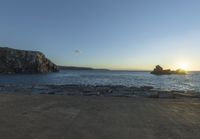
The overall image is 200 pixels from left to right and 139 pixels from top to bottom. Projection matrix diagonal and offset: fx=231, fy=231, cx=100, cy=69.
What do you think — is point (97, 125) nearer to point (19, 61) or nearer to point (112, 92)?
point (112, 92)

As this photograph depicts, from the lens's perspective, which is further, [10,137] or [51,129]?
[51,129]

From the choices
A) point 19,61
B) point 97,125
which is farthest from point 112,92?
point 19,61

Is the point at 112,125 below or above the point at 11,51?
below

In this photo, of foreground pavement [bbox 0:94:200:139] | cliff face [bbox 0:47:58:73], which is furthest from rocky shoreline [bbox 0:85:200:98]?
cliff face [bbox 0:47:58:73]

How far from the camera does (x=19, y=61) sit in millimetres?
164000

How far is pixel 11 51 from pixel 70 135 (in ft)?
566

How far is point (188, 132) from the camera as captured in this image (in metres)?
8.00

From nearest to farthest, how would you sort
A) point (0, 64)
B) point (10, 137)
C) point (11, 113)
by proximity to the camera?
point (10, 137) → point (11, 113) → point (0, 64)

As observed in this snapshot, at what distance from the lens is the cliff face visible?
518ft

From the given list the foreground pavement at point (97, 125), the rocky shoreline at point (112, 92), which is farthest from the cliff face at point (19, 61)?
the foreground pavement at point (97, 125)

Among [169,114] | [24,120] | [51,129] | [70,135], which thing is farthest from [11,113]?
[169,114]

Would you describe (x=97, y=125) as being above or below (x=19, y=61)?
below

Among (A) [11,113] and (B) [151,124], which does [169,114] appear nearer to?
(B) [151,124]

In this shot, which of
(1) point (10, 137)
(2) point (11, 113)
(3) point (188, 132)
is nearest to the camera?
(1) point (10, 137)
